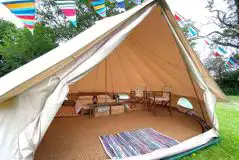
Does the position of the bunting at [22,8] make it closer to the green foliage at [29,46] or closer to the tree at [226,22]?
the green foliage at [29,46]

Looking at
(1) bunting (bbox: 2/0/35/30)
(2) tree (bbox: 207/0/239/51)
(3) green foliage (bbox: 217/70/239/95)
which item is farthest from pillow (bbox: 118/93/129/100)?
(2) tree (bbox: 207/0/239/51)

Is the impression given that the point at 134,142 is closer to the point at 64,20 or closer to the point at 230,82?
the point at 64,20

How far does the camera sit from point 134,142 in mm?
3326

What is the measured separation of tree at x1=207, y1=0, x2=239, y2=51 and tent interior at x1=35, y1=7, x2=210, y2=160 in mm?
9530

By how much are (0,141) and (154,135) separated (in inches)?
99.4

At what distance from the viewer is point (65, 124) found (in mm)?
4441


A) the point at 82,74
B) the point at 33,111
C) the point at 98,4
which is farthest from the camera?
the point at 98,4

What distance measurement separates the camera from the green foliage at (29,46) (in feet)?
37.4

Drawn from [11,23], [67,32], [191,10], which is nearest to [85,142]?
[67,32]

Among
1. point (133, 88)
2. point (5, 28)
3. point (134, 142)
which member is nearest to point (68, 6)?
point (134, 142)

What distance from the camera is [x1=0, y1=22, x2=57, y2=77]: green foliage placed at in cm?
1139

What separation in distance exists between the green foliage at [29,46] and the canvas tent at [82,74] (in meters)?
7.97

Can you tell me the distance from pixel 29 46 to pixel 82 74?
10.6 metres

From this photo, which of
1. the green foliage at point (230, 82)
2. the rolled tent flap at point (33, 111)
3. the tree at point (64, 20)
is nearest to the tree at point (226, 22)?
the green foliage at point (230, 82)
